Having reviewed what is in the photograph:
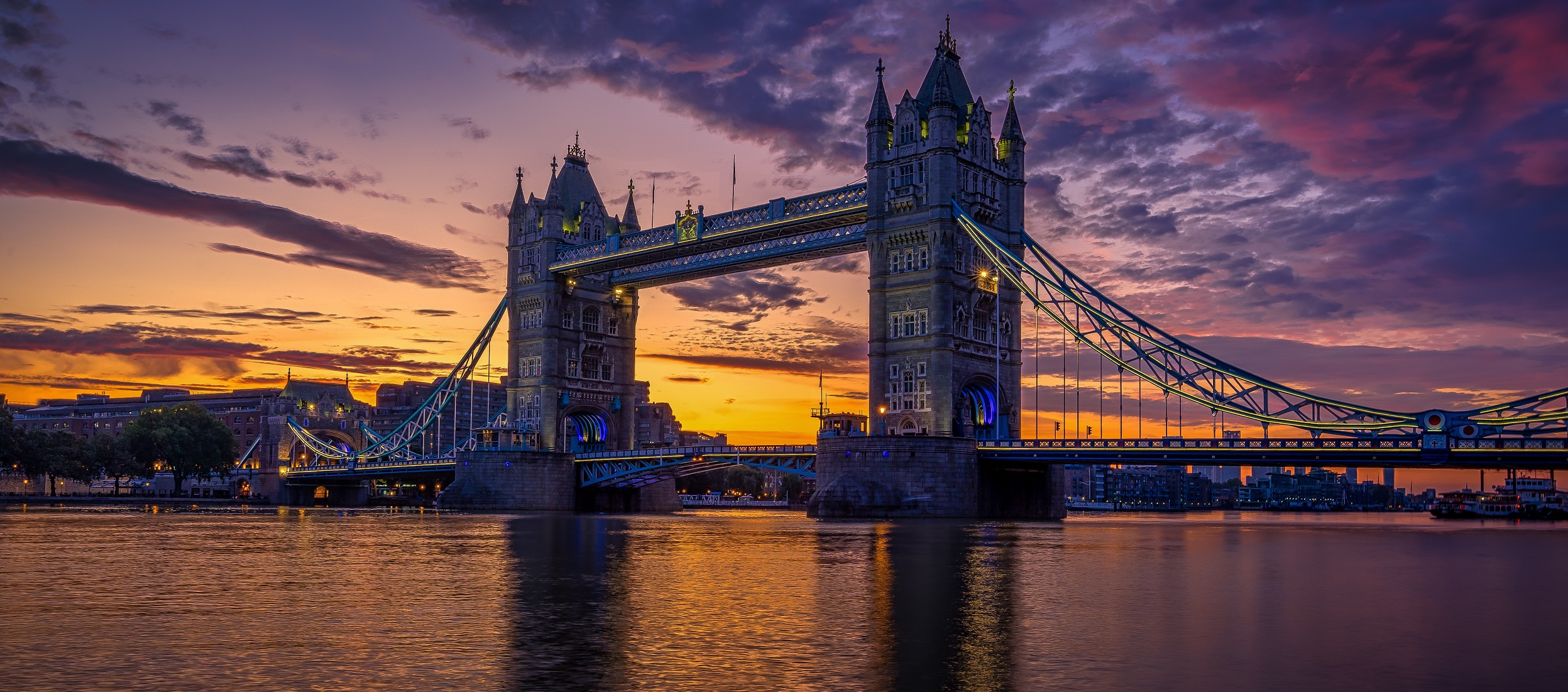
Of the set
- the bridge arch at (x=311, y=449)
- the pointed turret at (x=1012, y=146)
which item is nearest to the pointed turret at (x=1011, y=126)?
the pointed turret at (x=1012, y=146)

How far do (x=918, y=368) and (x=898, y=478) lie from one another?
9.50 metres

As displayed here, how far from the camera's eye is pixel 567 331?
113 meters

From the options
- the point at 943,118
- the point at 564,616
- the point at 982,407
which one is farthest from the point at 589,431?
the point at 564,616

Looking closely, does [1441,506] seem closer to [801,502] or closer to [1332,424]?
[801,502]

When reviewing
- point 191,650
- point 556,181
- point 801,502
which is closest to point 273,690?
point 191,650

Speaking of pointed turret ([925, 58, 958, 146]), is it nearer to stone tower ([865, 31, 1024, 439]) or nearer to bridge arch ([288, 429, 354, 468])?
stone tower ([865, 31, 1024, 439])

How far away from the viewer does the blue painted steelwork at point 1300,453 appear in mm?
63969

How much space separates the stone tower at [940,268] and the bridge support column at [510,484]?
118ft

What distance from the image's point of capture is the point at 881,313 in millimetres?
84688

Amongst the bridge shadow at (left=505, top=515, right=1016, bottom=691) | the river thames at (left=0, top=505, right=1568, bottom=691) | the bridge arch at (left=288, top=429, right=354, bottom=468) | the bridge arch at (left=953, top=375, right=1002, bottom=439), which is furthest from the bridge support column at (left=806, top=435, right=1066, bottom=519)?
the bridge arch at (left=288, top=429, right=354, bottom=468)

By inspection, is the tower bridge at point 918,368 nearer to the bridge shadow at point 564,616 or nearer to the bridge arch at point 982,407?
the bridge arch at point 982,407

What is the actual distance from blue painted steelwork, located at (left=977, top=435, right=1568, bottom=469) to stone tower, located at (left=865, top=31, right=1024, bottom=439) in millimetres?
7655

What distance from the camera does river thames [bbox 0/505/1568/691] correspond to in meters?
15.3

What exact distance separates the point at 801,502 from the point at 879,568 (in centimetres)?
16095
